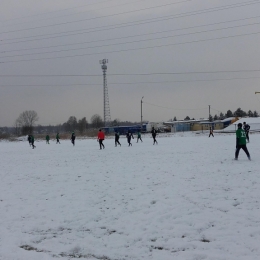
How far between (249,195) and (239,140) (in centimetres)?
785

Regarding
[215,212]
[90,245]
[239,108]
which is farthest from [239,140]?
[239,108]

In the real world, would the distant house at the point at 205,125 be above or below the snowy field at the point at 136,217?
above

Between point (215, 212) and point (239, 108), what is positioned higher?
point (239, 108)

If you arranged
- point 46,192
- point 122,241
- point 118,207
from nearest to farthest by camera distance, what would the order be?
1. point 122,241
2. point 118,207
3. point 46,192

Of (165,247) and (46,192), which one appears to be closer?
(165,247)

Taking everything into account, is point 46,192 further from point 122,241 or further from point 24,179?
point 122,241

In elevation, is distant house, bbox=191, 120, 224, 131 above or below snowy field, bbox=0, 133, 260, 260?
above

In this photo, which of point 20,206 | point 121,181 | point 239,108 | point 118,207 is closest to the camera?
point 118,207

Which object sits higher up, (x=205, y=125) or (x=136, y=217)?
(x=205, y=125)

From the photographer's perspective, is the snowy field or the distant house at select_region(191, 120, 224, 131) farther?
the distant house at select_region(191, 120, 224, 131)

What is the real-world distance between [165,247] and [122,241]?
852 mm

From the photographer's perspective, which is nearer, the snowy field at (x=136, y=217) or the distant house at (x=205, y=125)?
the snowy field at (x=136, y=217)

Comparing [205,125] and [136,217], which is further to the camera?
[205,125]

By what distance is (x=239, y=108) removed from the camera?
178750 mm
